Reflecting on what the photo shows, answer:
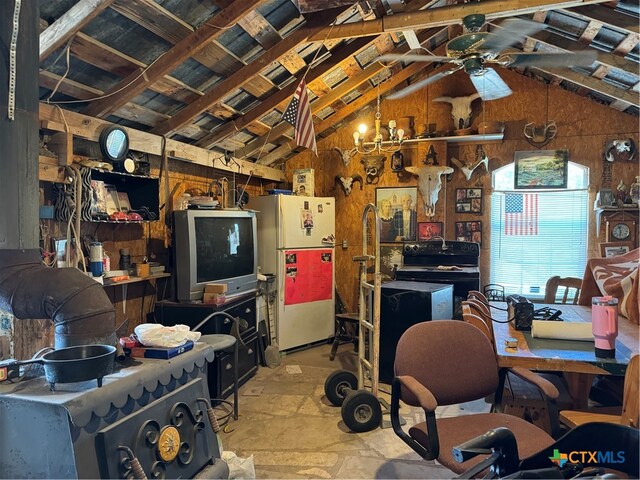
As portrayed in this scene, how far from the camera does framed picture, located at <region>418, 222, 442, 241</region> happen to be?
5332 millimetres

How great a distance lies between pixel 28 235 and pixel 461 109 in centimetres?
476

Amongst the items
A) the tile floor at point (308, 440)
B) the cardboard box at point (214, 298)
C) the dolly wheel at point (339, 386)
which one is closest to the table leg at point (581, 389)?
the tile floor at point (308, 440)

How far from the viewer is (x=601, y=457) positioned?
1281 mm

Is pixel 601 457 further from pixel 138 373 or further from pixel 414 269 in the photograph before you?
pixel 414 269

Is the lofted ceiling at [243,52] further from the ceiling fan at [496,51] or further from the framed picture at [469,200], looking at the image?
the framed picture at [469,200]

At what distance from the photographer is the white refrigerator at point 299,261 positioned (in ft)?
15.6

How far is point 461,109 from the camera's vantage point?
16.9 ft

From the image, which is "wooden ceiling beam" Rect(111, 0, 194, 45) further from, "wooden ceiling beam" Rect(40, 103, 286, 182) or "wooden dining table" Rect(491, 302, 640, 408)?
"wooden dining table" Rect(491, 302, 640, 408)

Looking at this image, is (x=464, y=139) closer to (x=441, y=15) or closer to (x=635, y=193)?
(x=635, y=193)

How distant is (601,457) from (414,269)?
3.55m

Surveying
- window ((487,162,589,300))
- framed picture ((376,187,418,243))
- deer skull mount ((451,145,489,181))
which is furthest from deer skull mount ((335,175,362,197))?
window ((487,162,589,300))

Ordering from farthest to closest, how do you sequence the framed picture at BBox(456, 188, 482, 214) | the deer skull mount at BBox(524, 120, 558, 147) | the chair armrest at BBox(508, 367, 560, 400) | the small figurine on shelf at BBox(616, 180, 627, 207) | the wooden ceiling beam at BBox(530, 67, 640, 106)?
the framed picture at BBox(456, 188, 482, 214) → the deer skull mount at BBox(524, 120, 558, 147) → the small figurine on shelf at BBox(616, 180, 627, 207) → the wooden ceiling beam at BBox(530, 67, 640, 106) → the chair armrest at BBox(508, 367, 560, 400)

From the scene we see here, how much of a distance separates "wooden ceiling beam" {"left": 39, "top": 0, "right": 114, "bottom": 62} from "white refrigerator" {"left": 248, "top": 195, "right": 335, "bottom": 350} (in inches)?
106

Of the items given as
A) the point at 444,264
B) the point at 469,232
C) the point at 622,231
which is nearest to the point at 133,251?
the point at 444,264
